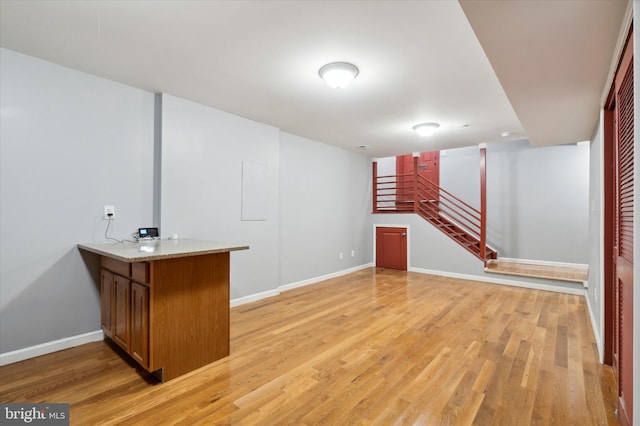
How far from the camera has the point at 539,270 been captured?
528cm

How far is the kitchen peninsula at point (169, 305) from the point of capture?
2.07m

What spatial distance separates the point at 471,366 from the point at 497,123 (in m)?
3.25

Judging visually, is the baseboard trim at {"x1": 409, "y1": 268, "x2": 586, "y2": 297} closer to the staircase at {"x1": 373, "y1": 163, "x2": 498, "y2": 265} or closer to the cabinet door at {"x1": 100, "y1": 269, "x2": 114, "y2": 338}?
the staircase at {"x1": 373, "y1": 163, "x2": 498, "y2": 265}

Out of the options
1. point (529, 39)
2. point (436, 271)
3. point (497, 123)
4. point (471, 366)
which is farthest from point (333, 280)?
point (529, 39)

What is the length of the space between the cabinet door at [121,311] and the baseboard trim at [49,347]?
0.47 metres

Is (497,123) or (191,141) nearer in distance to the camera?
(191,141)

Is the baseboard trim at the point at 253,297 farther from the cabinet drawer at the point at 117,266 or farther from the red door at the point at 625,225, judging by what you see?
the red door at the point at 625,225

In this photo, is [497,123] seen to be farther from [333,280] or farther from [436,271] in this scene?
[333,280]

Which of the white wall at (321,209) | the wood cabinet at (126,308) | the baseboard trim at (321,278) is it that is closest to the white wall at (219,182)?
the baseboard trim at (321,278)

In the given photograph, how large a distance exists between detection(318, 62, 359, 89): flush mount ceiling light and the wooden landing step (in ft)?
14.4

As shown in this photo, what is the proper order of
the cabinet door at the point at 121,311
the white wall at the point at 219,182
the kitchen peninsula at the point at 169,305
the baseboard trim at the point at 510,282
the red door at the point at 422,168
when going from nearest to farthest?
the kitchen peninsula at the point at 169,305
the cabinet door at the point at 121,311
the white wall at the point at 219,182
the baseboard trim at the point at 510,282
the red door at the point at 422,168

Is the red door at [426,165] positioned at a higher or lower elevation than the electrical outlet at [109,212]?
higher

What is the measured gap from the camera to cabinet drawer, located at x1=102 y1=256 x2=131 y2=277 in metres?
2.32

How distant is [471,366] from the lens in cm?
231
